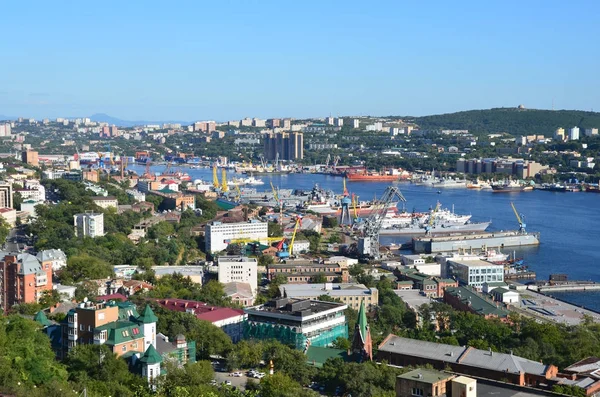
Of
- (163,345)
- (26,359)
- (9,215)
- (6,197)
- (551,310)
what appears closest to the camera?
(26,359)

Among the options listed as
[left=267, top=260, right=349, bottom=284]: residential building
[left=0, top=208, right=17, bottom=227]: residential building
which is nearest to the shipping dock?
[left=267, top=260, right=349, bottom=284]: residential building

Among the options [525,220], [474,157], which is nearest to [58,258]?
[525,220]

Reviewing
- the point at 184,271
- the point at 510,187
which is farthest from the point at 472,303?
the point at 510,187

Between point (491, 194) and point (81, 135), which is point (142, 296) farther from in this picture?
point (81, 135)

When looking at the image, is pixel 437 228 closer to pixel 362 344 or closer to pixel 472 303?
pixel 472 303

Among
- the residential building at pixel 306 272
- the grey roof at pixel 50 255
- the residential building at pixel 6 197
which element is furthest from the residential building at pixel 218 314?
the residential building at pixel 6 197

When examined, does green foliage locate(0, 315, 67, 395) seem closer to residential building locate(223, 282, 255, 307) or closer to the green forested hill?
residential building locate(223, 282, 255, 307)

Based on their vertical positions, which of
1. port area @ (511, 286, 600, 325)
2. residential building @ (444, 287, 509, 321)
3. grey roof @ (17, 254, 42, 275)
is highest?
grey roof @ (17, 254, 42, 275)

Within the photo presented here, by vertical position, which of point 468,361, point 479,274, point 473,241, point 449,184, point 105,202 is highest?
point 468,361
